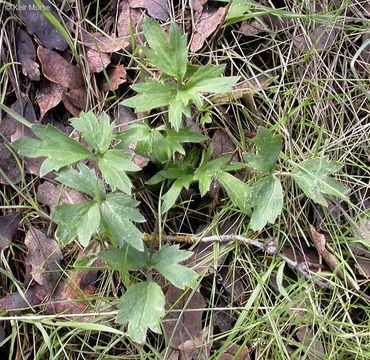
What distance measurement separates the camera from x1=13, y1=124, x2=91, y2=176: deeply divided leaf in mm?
1692

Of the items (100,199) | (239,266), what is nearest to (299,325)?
(239,266)

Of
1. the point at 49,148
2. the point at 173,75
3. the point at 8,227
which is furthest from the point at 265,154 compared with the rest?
the point at 8,227

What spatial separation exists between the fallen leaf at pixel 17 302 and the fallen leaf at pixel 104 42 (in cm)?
114

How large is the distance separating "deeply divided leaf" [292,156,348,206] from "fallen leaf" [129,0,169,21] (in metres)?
A: 0.95

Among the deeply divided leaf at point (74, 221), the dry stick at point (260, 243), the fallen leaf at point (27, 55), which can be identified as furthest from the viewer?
the fallen leaf at point (27, 55)

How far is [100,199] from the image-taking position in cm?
172

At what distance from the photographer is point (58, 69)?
6.63 feet

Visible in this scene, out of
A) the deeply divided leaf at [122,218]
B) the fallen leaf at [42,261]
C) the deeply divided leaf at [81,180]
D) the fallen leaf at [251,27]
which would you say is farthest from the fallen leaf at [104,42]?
the fallen leaf at [42,261]

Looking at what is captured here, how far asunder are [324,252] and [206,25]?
118 cm

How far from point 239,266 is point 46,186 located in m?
0.92

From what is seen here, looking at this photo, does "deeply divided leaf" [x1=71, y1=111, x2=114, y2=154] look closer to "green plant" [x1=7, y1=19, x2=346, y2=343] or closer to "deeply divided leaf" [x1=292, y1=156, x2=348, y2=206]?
"green plant" [x1=7, y1=19, x2=346, y2=343]

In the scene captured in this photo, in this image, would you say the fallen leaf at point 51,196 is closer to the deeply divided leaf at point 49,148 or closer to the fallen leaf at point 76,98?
the deeply divided leaf at point 49,148

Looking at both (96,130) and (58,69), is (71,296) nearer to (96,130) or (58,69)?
(96,130)

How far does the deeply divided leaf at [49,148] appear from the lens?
5.55 ft
